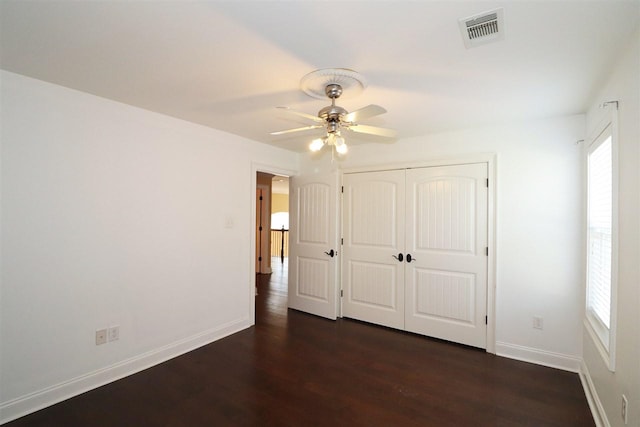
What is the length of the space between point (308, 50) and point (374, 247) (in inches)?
105

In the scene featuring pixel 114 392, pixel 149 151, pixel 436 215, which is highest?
pixel 149 151

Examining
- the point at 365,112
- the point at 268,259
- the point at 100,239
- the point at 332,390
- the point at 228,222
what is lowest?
the point at 332,390

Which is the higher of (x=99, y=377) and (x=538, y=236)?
(x=538, y=236)

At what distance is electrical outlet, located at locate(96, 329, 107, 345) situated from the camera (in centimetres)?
242

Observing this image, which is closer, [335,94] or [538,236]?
[335,94]

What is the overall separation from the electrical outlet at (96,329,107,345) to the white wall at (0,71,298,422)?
1.4 inches

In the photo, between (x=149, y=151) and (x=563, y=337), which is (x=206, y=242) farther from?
(x=563, y=337)

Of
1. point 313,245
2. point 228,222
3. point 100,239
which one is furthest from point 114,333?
point 313,245

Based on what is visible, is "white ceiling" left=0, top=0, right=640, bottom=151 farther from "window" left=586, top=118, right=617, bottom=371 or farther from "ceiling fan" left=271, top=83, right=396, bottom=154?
"window" left=586, top=118, right=617, bottom=371

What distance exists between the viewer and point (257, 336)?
11.2 feet

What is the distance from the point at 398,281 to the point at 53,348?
3.28m

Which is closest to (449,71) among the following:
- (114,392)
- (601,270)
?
(601,270)

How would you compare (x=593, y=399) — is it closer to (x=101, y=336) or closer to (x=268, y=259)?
(x=101, y=336)

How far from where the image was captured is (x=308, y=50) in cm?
169
